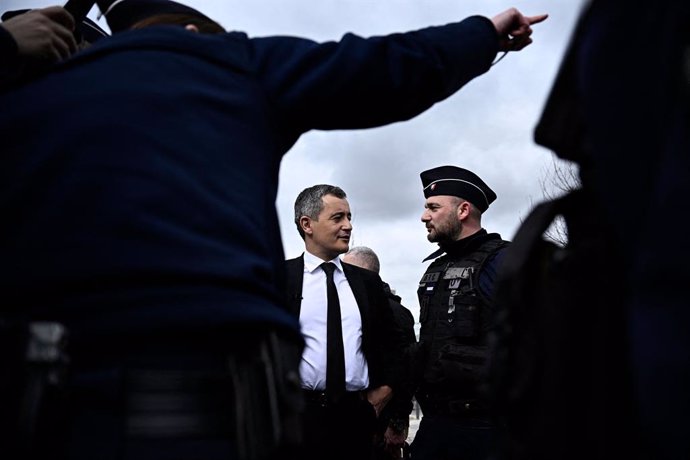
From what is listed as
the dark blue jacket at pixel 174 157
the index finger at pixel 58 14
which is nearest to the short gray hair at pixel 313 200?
the index finger at pixel 58 14

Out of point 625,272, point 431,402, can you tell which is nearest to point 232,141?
point 625,272

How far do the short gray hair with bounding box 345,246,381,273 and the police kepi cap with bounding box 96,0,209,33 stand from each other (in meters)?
4.79

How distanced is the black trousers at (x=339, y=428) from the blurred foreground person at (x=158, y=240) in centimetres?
251

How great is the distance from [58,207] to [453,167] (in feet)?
14.8

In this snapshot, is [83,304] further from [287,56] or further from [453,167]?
[453,167]

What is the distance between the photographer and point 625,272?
100 cm

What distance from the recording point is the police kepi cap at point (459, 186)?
5.21 meters

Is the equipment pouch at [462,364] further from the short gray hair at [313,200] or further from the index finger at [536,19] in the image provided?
the index finger at [536,19]

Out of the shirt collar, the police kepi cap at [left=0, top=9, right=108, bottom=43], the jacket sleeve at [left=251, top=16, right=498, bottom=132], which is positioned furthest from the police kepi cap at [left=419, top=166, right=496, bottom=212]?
the jacket sleeve at [left=251, top=16, right=498, bottom=132]

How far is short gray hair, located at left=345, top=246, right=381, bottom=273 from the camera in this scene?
6.58 m

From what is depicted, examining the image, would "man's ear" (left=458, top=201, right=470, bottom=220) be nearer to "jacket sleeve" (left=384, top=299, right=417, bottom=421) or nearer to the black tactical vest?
the black tactical vest

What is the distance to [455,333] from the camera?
430 cm

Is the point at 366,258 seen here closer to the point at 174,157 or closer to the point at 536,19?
the point at 536,19

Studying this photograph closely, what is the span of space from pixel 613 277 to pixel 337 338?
10.3 ft
